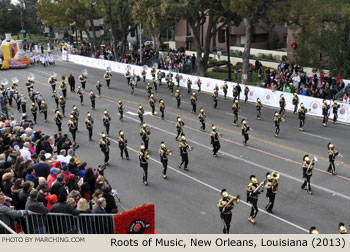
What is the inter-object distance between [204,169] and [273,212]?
4.44 metres

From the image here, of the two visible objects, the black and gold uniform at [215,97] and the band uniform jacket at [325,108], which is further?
the black and gold uniform at [215,97]

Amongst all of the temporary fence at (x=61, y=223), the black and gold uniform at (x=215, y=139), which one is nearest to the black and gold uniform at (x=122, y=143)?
the black and gold uniform at (x=215, y=139)

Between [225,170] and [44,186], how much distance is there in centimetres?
962

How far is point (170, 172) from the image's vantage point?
17.3m

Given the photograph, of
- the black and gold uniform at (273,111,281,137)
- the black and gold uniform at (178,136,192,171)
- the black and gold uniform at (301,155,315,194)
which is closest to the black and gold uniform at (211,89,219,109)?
the black and gold uniform at (273,111,281,137)

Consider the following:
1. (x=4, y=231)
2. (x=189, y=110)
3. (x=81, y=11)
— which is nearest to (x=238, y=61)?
(x=81, y=11)

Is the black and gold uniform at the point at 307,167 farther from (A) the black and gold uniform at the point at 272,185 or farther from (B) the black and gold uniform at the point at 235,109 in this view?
(B) the black and gold uniform at the point at 235,109

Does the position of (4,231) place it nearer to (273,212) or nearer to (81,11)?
(273,212)

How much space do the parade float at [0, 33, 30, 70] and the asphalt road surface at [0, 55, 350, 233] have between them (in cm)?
2028

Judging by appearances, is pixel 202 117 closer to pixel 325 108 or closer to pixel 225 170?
A: pixel 225 170

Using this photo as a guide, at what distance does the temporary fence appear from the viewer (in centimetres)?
794

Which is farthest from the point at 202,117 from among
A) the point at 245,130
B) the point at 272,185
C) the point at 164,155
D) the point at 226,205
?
the point at 226,205

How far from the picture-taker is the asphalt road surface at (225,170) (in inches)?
521

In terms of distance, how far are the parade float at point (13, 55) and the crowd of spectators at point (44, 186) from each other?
34.0 meters
